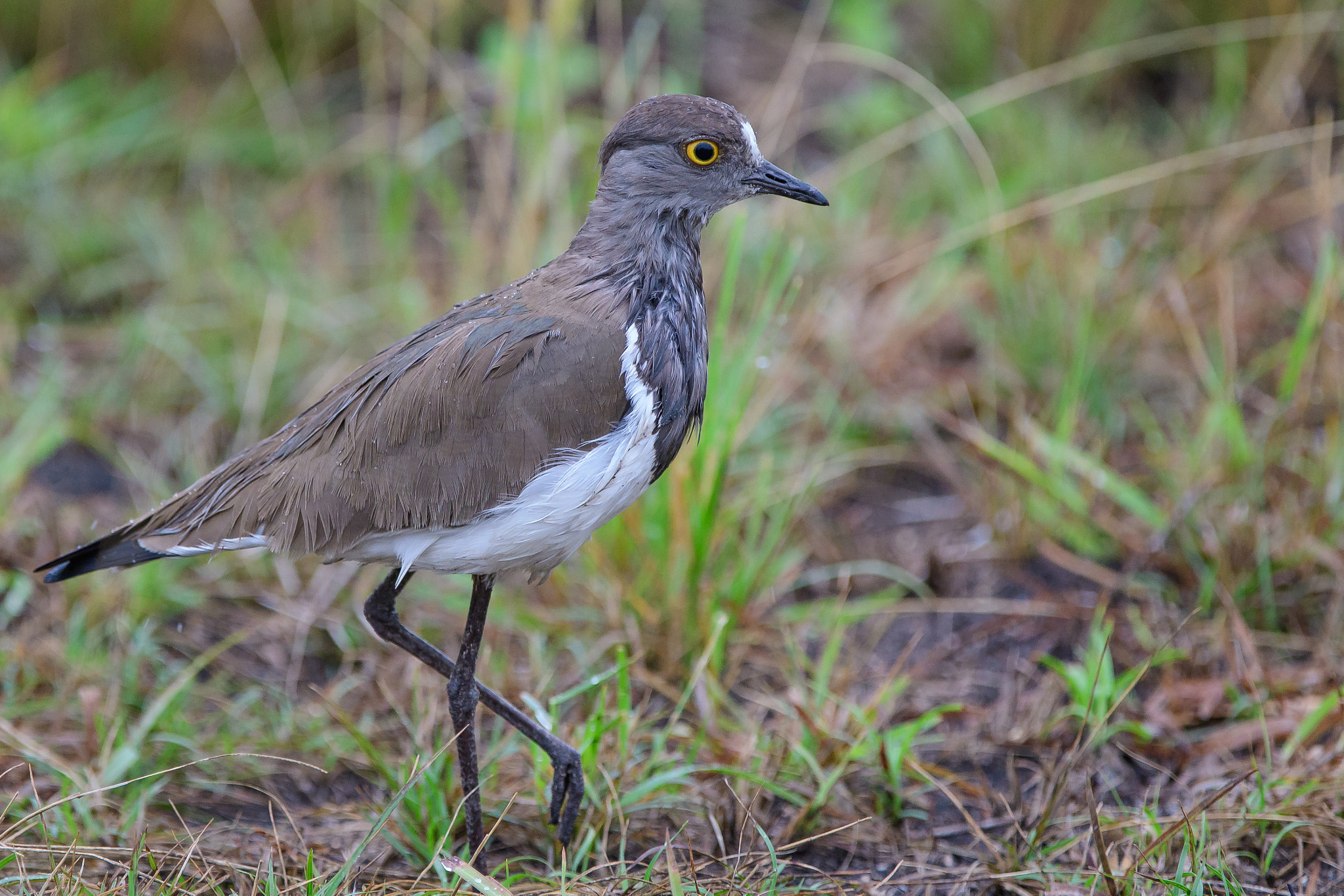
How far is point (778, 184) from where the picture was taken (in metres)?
3.24

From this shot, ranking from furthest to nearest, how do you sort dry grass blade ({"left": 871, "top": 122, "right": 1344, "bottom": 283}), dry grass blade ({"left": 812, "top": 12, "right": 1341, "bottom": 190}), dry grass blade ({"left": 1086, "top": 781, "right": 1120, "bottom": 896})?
dry grass blade ({"left": 812, "top": 12, "right": 1341, "bottom": 190})
dry grass blade ({"left": 871, "top": 122, "right": 1344, "bottom": 283})
dry grass blade ({"left": 1086, "top": 781, "right": 1120, "bottom": 896})

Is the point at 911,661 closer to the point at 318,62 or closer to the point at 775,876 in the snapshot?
the point at 775,876

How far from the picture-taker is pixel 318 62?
6.72 meters

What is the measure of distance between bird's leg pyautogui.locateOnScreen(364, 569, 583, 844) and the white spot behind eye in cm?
144

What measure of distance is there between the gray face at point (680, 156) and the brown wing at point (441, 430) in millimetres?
323

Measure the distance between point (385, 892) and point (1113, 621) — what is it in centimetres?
242

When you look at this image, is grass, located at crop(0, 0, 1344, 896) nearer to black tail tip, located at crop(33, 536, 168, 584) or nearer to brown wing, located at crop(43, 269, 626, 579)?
black tail tip, located at crop(33, 536, 168, 584)

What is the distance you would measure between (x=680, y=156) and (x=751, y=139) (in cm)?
20

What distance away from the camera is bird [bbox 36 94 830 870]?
296cm

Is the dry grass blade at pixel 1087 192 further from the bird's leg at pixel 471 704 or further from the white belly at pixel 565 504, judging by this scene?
the bird's leg at pixel 471 704

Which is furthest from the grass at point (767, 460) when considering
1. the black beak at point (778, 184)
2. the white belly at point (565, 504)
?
the black beak at point (778, 184)

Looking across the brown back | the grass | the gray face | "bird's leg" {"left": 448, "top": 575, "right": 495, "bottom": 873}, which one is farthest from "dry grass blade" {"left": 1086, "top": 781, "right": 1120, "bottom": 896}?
the gray face

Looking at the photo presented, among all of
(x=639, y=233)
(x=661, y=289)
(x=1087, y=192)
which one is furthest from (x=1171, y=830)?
(x=1087, y=192)

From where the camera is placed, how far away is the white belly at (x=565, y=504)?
2.89 meters
